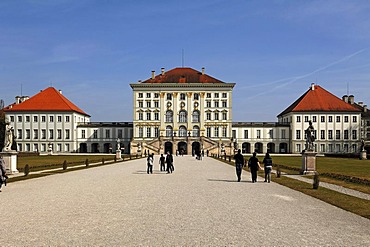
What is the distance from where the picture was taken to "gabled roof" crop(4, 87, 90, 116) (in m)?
83.1

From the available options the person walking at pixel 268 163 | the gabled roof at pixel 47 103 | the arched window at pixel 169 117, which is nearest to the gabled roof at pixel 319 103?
the arched window at pixel 169 117

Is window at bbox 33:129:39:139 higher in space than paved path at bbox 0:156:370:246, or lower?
higher

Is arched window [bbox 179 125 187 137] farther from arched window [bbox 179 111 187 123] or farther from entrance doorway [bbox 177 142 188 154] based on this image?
entrance doorway [bbox 177 142 188 154]

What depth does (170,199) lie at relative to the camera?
13984 millimetres

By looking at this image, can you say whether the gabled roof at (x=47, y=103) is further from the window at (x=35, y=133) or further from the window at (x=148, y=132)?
the window at (x=148, y=132)

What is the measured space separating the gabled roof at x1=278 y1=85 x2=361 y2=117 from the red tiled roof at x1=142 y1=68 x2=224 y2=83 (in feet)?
52.4

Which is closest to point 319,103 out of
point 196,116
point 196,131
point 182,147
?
point 196,116

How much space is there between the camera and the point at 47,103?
8425cm

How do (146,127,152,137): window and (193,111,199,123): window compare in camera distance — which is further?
(193,111,199,123): window

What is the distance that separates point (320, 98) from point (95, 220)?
78.8m

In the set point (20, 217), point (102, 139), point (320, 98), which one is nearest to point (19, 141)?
point (102, 139)

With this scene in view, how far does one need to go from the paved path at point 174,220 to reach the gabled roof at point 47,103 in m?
69.8

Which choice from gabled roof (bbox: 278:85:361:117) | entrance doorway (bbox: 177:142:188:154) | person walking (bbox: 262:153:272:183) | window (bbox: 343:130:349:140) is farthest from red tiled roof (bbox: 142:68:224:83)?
person walking (bbox: 262:153:272:183)

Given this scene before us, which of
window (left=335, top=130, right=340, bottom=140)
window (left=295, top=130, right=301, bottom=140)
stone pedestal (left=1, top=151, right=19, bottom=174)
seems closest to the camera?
stone pedestal (left=1, top=151, right=19, bottom=174)
